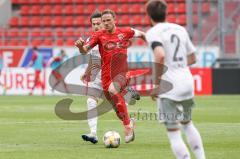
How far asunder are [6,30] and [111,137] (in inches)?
965

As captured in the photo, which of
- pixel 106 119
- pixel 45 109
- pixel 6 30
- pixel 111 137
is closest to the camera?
pixel 111 137

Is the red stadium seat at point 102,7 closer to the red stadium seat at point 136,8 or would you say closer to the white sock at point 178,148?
the red stadium seat at point 136,8

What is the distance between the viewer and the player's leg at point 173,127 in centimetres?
818

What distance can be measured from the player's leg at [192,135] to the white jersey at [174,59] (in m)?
0.14

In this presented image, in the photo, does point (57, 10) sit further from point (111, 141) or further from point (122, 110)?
point (111, 141)

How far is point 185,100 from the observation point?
8.39 m

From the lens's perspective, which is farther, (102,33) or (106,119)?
(106,119)

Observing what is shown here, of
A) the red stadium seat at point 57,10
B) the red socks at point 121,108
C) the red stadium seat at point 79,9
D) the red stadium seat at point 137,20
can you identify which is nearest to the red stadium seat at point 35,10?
the red stadium seat at point 57,10

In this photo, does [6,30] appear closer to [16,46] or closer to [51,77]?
[16,46]

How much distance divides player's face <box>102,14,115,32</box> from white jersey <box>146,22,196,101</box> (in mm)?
3098

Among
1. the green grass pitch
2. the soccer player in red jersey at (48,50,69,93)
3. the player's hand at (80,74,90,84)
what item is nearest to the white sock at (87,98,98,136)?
the green grass pitch

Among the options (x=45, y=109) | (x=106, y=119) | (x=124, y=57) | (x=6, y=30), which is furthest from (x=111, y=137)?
(x=6, y=30)

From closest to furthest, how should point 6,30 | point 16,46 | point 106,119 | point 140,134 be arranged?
point 140,134 → point 106,119 → point 16,46 → point 6,30

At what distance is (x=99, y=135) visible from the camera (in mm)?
13312
